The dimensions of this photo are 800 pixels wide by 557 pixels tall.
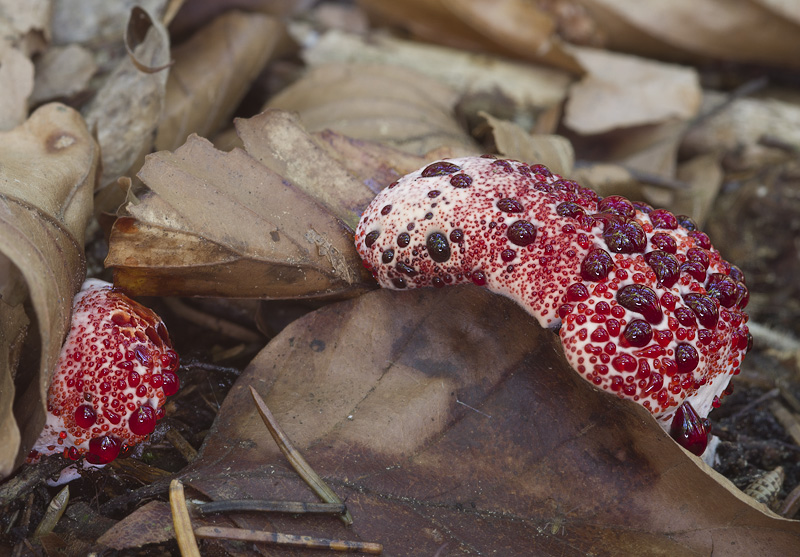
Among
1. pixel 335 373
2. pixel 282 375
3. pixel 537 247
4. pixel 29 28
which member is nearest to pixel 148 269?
pixel 282 375

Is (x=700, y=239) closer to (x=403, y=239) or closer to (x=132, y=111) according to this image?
(x=403, y=239)

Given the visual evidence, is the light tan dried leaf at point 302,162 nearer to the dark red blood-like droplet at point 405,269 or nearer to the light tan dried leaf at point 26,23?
the dark red blood-like droplet at point 405,269

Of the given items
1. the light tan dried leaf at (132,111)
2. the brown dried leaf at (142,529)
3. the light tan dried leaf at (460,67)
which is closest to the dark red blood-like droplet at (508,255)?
the brown dried leaf at (142,529)

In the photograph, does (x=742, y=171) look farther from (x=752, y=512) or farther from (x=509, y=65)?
(x=752, y=512)

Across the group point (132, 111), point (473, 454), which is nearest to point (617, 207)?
point (473, 454)

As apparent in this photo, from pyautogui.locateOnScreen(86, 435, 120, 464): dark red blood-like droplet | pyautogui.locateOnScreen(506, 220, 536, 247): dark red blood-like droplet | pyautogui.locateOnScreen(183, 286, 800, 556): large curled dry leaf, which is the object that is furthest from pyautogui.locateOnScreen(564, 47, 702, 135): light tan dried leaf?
pyautogui.locateOnScreen(86, 435, 120, 464): dark red blood-like droplet

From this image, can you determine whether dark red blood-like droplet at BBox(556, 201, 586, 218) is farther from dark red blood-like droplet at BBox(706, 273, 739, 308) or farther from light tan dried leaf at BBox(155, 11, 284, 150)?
light tan dried leaf at BBox(155, 11, 284, 150)

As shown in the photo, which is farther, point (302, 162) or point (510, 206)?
point (302, 162)
